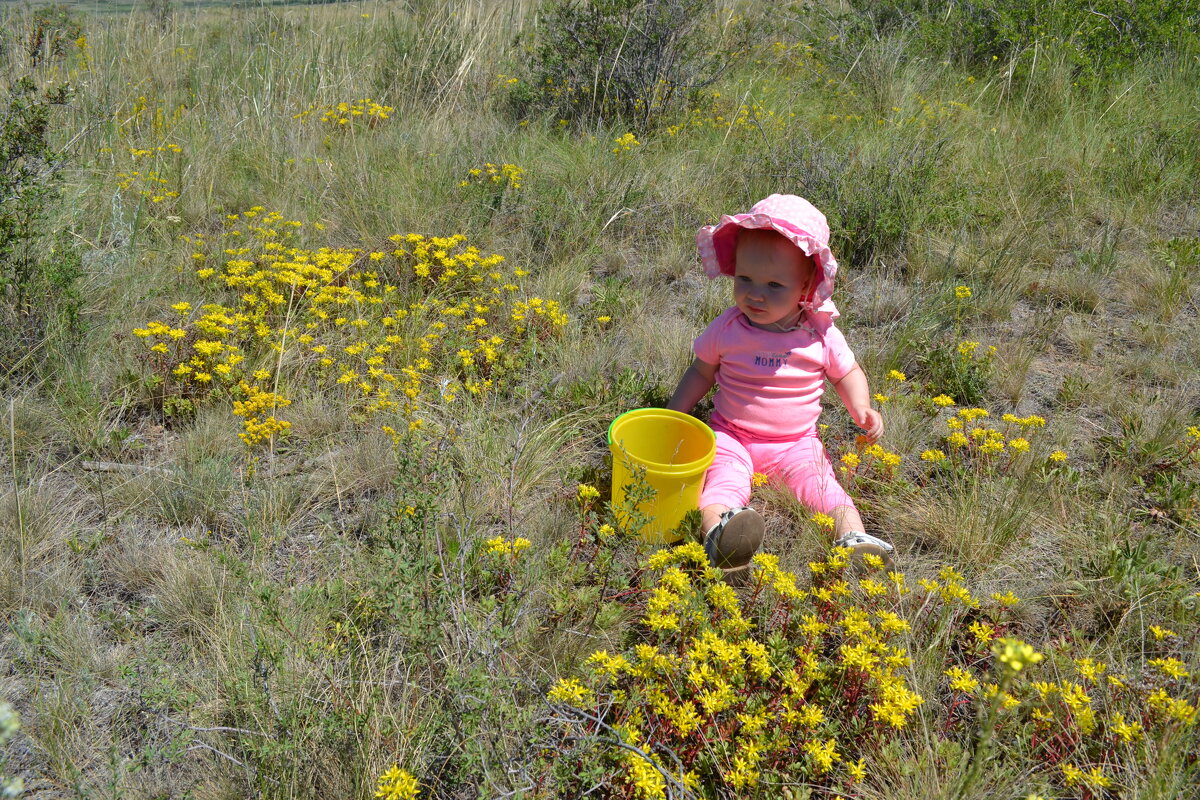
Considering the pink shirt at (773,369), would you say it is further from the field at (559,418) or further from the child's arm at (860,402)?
the field at (559,418)

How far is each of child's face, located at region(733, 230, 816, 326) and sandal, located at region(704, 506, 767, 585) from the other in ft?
2.61

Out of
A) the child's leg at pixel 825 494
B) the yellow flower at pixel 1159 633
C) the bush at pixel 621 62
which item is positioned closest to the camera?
the yellow flower at pixel 1159 633

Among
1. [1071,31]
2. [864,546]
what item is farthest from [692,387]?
[1071,31]

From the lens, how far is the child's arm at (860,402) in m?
3.00

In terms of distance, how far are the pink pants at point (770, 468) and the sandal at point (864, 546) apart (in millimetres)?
196

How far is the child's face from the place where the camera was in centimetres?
280

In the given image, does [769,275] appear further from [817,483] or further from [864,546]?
[864,546]

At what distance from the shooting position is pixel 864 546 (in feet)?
8.00

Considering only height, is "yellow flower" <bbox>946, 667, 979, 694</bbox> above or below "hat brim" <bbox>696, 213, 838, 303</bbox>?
below

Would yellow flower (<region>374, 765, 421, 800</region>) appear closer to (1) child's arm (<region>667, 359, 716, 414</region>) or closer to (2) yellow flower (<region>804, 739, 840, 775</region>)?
(2) yellow flower (<region>804, 739, 840, 775</region>)

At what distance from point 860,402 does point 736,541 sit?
0.93 m

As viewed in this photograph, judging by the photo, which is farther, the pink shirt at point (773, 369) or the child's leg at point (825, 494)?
the pink shirt at point (773, 369)

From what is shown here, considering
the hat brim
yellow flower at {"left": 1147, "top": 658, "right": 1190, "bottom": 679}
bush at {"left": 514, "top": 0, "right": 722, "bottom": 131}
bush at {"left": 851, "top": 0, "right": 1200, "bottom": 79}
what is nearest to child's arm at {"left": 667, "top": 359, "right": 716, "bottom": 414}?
the hat brim

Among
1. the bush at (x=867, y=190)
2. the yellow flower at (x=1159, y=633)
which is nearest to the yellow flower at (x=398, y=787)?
the yellow flower at (x=1159, y=633)
